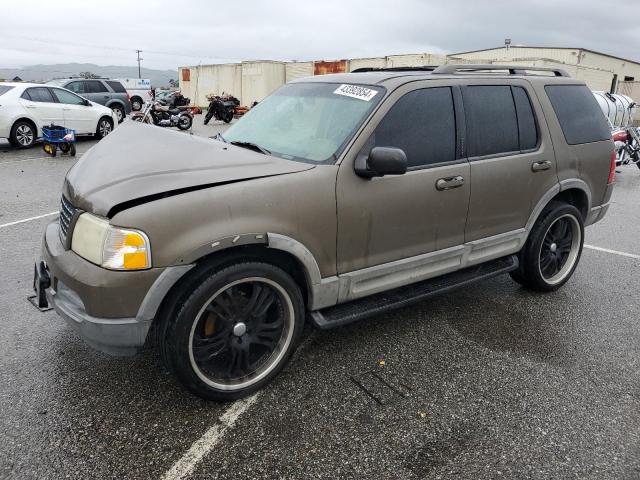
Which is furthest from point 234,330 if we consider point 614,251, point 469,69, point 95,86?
point 95,86

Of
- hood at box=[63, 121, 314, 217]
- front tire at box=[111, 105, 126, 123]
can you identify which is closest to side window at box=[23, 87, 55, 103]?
front tire at box=[111, 105, 126, 123]

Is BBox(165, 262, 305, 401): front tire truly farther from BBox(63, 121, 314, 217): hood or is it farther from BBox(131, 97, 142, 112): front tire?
BBox(131, 97, 142, 112): front tire

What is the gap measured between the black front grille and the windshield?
1.22 m

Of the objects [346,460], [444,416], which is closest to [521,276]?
[444,416]

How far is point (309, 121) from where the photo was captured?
11.4 ft

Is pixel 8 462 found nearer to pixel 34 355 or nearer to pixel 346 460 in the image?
pixel 34 355

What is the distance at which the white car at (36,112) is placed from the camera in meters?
12.2

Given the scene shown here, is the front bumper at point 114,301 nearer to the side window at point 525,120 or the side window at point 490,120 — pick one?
the side window at point 490,120

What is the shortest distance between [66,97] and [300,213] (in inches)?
528

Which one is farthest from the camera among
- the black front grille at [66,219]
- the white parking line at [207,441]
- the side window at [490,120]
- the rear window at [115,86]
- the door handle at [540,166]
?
the rear window at [115,86]

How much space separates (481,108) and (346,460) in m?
2.69

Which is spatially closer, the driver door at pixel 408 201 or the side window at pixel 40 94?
the driver door at pixel 408 201

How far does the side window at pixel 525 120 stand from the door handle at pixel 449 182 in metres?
0.84

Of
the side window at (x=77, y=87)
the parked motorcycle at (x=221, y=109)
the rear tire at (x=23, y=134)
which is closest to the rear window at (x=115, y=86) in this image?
the side window at (x=77, y=87)
